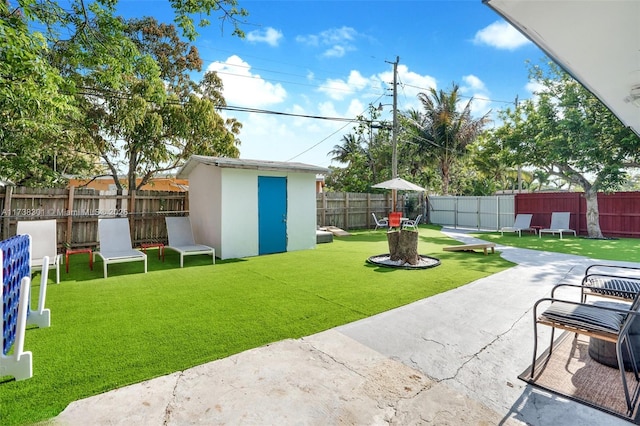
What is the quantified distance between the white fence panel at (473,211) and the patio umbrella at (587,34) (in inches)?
587

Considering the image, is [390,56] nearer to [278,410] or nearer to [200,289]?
[200,289]

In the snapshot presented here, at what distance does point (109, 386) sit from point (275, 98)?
12407 millimetres

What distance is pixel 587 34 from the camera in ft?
6.57

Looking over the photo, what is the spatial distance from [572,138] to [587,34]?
1338cm

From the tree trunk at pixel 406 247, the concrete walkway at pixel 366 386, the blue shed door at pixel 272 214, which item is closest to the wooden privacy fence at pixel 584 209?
the tree trunk at pixel 406 247

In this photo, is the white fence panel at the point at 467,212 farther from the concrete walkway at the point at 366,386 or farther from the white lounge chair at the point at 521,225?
the concrete walkway at the point at 366,386

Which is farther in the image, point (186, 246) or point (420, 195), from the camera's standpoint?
point (420, 195)

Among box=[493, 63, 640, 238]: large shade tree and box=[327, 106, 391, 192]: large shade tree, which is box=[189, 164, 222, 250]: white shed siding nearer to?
box=[327, 106, 391, 192]: large shade tree

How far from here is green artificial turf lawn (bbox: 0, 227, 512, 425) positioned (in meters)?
2.71

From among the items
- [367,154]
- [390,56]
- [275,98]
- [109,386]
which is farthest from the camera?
[367,154]

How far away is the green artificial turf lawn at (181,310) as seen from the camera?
271cm

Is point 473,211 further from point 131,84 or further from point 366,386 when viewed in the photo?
point 131,84

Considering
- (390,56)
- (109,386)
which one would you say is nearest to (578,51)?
(109,386)

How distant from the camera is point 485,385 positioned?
2646 mm
